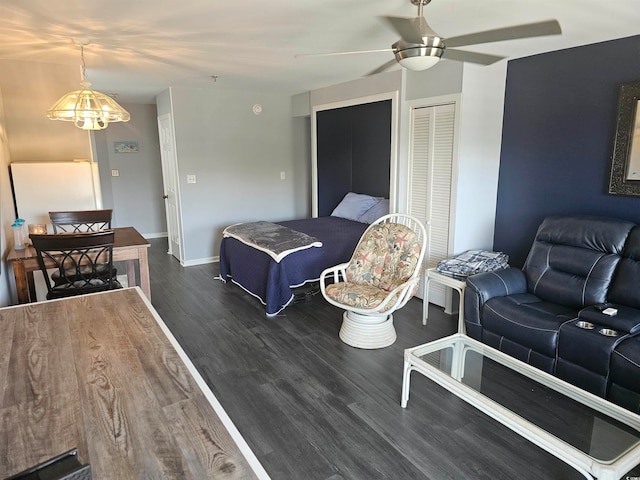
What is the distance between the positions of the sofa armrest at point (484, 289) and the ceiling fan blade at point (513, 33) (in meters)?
1.71

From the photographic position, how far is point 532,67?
3668 mm

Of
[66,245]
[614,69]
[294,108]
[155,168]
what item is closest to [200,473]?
[66,245]

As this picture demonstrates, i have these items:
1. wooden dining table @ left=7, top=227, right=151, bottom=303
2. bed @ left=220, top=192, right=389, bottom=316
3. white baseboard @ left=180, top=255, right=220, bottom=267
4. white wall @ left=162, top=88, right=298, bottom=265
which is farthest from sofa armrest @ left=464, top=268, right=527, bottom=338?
white baseboard @ left=180, top=255, right=220, bottom=267

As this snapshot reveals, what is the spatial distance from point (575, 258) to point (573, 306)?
36 centimetres

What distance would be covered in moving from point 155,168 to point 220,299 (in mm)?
3970

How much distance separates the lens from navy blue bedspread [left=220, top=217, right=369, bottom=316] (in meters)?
4.00

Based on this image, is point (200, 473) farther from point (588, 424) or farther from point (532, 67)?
point (532, 67)

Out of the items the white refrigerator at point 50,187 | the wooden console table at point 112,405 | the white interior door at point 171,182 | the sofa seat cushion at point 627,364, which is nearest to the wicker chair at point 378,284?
the sofa seat cushion at point 627,364

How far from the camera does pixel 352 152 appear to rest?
5.98 m

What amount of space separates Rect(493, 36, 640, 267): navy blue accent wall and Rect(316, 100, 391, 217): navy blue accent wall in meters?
1.73

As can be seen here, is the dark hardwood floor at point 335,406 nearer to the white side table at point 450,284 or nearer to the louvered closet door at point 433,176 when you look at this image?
the white side table at point 450,284

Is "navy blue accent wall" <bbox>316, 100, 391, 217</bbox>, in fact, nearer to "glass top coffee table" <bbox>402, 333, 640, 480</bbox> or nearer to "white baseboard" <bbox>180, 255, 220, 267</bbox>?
"white baseboard" <bbox>180, 255, 220, 267</bbox>

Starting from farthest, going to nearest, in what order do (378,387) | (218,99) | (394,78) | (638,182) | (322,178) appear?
(322,178)
(218,99)
(394,78)
(638,182)
(378,387)

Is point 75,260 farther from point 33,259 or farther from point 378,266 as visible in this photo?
point 378,266
